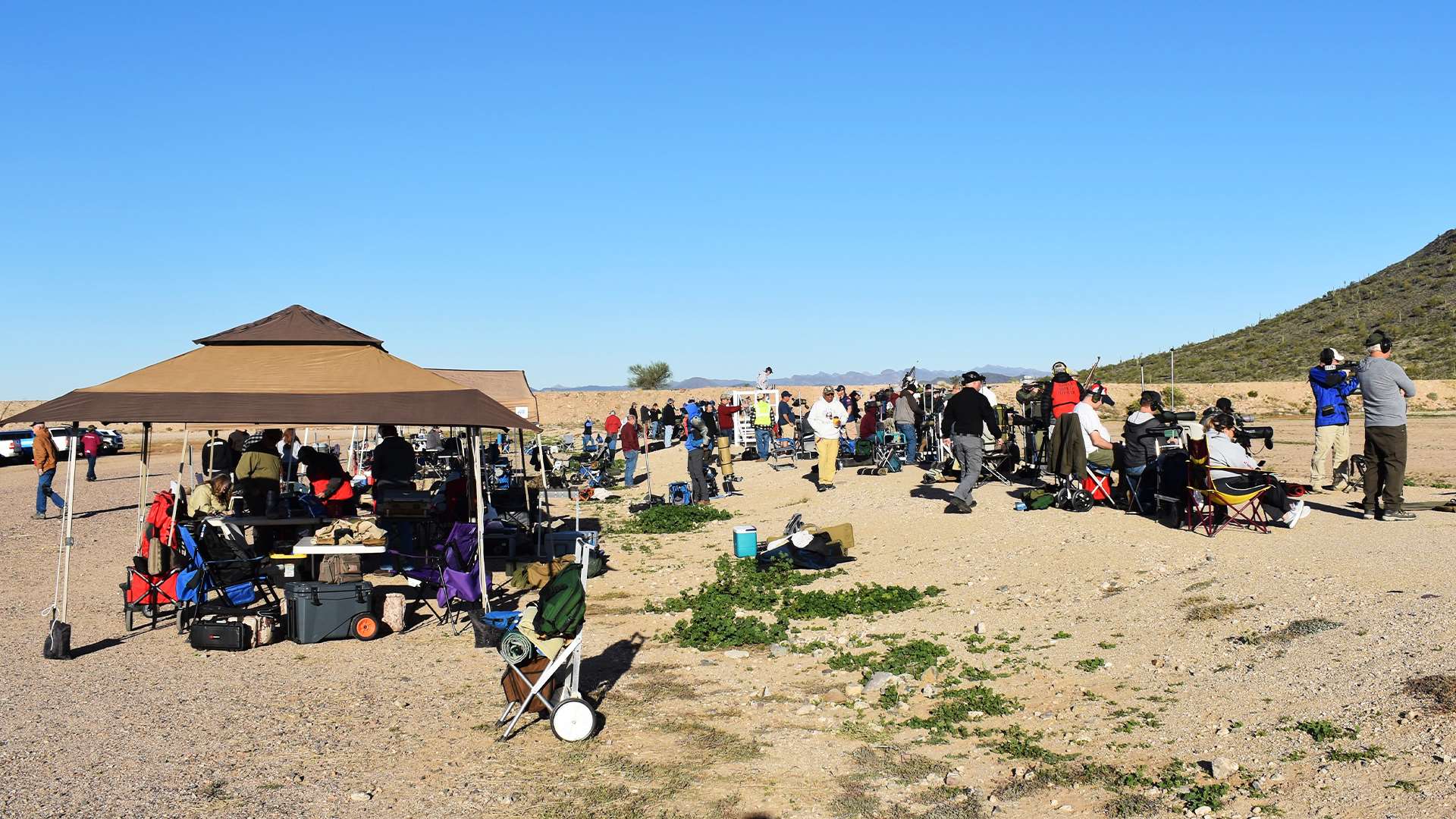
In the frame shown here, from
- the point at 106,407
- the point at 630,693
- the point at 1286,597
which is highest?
the point at 106,407

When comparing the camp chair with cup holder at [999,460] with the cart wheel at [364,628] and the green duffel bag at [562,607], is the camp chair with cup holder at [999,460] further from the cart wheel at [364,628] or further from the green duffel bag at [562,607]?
the green duffel bag at [562,607]

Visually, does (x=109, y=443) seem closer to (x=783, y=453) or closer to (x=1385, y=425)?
(x=783, y=453)

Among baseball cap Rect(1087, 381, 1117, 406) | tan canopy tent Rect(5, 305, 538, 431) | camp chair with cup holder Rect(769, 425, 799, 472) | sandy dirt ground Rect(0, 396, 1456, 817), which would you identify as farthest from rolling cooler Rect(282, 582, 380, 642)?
camp chair with cup holder Rect(769, 425, 799, 472)

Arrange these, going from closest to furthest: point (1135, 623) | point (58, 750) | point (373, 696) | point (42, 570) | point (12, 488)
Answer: point (58, 750) < point (373, 696) < point (1135, 623) < point (42, 570) < point (12, 488)

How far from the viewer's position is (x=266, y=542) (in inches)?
462

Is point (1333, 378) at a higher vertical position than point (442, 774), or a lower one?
higher

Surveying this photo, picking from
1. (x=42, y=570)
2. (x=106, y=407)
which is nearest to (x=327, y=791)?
(x=106, y=407)

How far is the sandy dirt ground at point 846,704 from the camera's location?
17.9 ft

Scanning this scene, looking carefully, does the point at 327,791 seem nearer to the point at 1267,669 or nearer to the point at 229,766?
the point at 229,766

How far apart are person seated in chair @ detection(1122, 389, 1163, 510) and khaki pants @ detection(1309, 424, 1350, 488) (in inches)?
95.3

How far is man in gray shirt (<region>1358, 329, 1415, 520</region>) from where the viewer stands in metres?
10.2

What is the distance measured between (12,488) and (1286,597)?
27.6 meters

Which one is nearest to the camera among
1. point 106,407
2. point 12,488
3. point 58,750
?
point 58,750

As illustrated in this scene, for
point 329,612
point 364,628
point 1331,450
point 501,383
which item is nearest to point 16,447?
point 501,383
